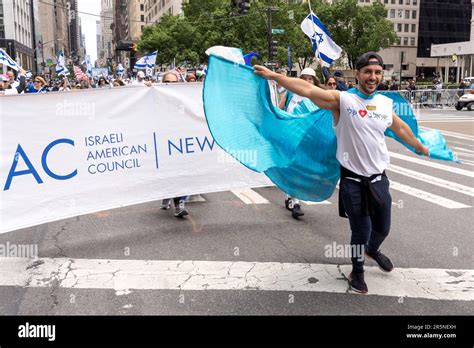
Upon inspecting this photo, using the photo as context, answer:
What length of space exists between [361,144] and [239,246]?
2066 mm

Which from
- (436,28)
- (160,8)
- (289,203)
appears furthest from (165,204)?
(160,8)

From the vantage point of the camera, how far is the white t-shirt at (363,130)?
4.08 m

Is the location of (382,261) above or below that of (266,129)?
below

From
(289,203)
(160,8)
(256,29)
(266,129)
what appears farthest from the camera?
(160,8)

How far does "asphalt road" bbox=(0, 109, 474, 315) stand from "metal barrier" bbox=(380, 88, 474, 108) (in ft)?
77.4

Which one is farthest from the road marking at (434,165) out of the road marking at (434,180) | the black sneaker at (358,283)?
the black sneaker at (358,283)

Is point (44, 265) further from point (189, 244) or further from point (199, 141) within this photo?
point (199, 141)

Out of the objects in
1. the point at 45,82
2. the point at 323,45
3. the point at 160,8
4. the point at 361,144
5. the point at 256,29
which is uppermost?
the point at 160,8

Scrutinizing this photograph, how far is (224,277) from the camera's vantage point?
4.69 m

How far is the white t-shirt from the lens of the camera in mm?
4078

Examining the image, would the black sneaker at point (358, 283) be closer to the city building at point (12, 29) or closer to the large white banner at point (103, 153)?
the large white banner at point (103, 153)

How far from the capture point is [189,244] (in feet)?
18.6

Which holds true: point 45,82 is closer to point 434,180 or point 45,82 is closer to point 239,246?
point 434,180

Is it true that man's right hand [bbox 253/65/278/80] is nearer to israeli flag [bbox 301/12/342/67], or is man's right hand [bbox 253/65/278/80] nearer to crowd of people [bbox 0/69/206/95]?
→ crowd of people [bbox 0/69/206/95]
